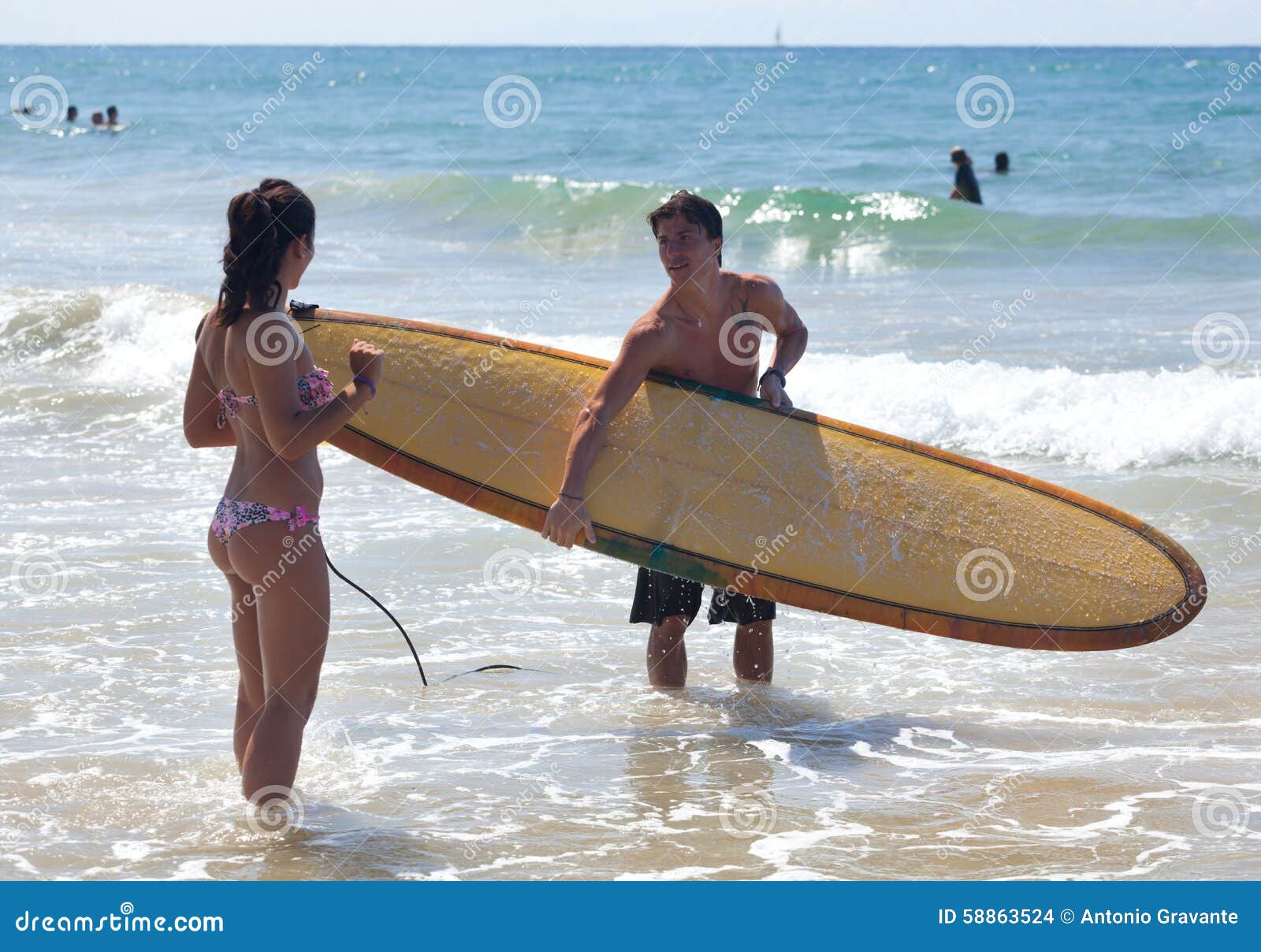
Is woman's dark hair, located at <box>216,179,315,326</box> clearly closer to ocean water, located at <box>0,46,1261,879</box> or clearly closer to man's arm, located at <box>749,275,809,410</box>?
ocean water, located at <box>0,46,1261,879</box>

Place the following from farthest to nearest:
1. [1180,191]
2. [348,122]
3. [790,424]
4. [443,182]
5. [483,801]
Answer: [348,122]
[443,182]
[1180,191]
[790,424]
[483,801]

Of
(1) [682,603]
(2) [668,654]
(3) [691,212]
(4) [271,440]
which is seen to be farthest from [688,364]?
(4) [271,440]

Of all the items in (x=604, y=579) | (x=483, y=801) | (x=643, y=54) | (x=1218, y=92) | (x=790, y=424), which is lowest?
(x=483, y=801)

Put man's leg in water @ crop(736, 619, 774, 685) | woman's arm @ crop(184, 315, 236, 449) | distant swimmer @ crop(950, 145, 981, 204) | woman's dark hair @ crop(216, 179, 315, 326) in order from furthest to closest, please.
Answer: distant swimmer @ crop(950, 145, 981, 204) < man's leg in water @ crop(736, 619, 774, 685) < woman's arm @ crop(184, 315, 236, 449) < woman's dark hair @ crop(216, 179, 315, 326)

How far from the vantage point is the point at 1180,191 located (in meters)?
18.2

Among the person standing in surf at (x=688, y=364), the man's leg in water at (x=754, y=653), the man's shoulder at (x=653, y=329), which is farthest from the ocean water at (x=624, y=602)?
the man's shoulder at (x=653, y=329)

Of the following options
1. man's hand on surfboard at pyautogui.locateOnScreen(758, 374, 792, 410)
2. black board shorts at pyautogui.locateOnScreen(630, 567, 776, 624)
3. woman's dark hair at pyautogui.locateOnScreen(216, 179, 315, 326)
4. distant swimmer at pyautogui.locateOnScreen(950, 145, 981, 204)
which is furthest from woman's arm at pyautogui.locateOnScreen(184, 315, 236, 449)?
distant swimmer at pyautogui.locateOnScreen(950, 145, 981, 204)

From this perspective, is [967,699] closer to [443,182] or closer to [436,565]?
[436,565]

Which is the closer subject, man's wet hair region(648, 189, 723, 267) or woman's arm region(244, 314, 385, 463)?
woman's arm region(244, 314, 385, 463)

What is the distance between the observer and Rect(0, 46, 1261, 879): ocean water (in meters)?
Answer: 3.60

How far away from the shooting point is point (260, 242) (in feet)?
10.2

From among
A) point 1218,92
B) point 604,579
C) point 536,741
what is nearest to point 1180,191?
point 604,579

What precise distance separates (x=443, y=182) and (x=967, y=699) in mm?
17098

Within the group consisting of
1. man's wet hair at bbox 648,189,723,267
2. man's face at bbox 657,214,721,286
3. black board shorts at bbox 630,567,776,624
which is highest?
man's wet hair at bbox 648,189,723,267
